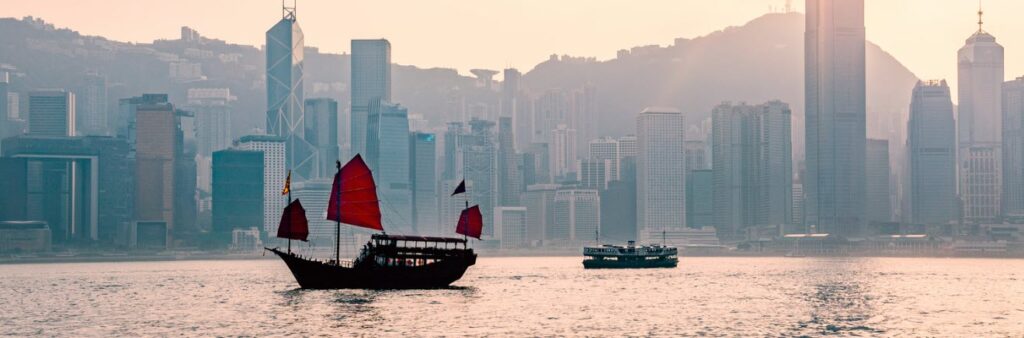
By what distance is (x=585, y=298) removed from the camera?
136 meters

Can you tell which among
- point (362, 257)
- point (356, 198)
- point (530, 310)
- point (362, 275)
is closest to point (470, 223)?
point (362, 257)

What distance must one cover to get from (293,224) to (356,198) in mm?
6850

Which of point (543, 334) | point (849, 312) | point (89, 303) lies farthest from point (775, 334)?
point (89, 303)

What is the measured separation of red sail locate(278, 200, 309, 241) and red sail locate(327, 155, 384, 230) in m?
2.92

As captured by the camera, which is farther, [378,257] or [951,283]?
[951,283]

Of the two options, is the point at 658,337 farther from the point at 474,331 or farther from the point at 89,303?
the point at 89,303

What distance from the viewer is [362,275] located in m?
140

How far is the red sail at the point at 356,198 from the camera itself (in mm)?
139875

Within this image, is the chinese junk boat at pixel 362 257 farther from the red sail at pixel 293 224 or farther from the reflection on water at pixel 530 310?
the reflection on water at pixel 530 310

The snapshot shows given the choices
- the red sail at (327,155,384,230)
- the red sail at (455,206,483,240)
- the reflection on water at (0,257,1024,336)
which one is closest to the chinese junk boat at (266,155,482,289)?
the red sail at (327,155,384,230)

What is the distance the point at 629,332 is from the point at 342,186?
164 ft

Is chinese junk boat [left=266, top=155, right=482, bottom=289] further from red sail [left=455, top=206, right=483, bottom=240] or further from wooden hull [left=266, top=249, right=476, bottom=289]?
red sail [left=455, top=206, right=483, bottom=240]

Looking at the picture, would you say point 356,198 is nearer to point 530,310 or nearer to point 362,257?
point 362,257

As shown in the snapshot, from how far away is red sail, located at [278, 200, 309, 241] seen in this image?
452ft
